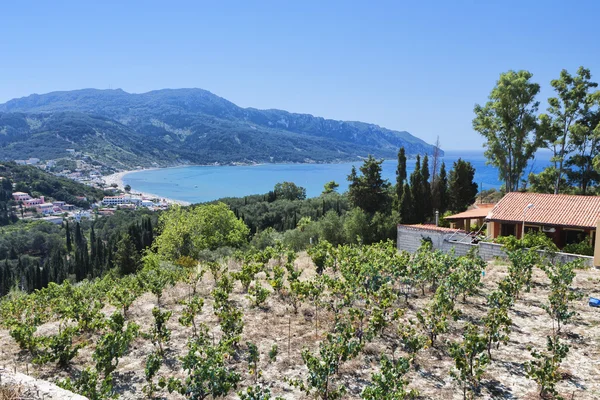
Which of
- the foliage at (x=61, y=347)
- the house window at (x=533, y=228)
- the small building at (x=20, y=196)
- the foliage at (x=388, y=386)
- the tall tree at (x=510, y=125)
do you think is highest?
the tall tree at (x=510, y=125)

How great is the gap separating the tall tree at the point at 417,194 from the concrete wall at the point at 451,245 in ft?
23.9

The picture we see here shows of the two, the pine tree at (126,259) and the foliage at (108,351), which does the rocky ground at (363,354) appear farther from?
the pine tree at (126,259)

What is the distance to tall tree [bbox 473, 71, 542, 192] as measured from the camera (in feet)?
82.9

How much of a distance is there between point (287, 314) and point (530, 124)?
22.4m

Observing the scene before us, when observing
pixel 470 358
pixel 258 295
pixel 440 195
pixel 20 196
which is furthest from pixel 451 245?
pixel 20 196

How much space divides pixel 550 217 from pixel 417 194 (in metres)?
10.9

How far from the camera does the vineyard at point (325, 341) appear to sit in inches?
246

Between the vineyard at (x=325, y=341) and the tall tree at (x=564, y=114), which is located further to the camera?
the tall tree at (x=564, y=114)

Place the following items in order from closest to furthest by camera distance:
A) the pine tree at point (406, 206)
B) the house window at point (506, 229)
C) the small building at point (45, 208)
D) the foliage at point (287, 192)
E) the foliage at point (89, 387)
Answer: the foliage at point (89, 387) < the house window at point (506, 229) < the pine tree at point (406, 206) < the foliage at point (287, 192) < the small building at point (45, 208)

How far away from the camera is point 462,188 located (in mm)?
29656

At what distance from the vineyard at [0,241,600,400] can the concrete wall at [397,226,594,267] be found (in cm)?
244

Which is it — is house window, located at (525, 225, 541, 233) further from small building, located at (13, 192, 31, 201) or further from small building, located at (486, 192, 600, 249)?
small building, located at (13, 192, 31, 201)

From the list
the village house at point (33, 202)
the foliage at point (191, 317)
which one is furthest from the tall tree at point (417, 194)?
the village house at point (33, 202)

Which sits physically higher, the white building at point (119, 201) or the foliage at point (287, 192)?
the foliage at point (287, 192)
